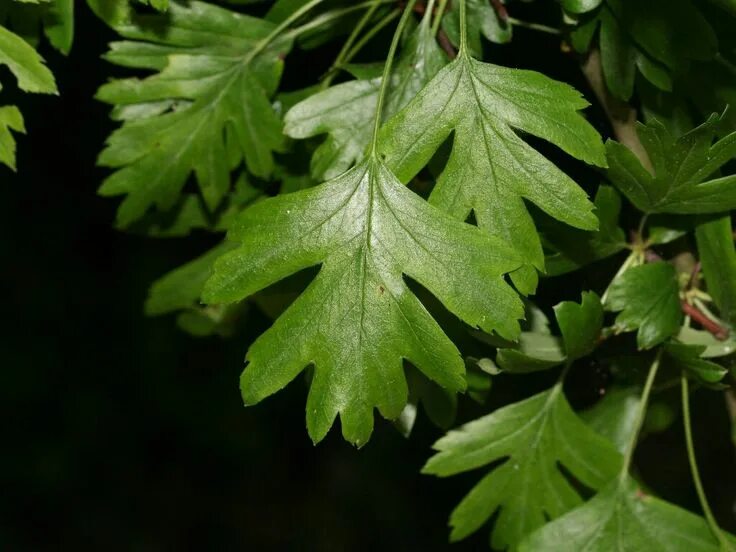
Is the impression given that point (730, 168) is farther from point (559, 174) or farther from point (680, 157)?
point (559, 174)

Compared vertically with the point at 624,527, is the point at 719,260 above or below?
above

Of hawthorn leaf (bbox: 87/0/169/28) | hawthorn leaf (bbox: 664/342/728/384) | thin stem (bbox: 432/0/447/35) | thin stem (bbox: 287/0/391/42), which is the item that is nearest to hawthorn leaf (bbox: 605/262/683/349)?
hawthorn leaf (bbox: 664/342/728/384)

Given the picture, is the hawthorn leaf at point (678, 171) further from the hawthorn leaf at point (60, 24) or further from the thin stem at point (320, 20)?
the hawthorn leaf at point (60, 24)

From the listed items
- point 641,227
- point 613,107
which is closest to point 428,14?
point 613,107

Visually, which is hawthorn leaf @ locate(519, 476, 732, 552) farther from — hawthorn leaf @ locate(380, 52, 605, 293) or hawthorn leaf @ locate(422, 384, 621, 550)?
hawthorn leaf @ locate(380, 52, 605, 293)

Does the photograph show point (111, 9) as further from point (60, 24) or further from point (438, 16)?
point (438, 16)

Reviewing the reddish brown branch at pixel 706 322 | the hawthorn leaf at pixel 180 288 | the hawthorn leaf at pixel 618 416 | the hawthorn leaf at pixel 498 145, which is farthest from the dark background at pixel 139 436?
the hawthorn leaf at pixel 498 145

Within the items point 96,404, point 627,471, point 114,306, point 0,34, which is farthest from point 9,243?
point 627,471
